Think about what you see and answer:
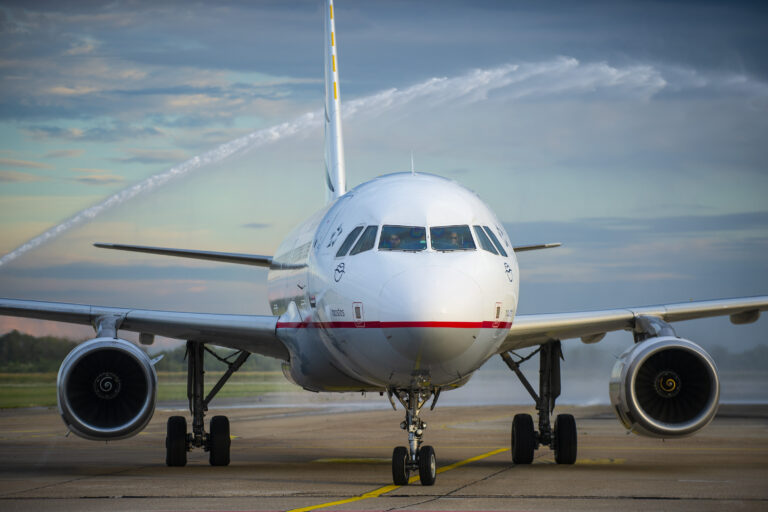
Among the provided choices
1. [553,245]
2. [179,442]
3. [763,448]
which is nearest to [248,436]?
[179,442]

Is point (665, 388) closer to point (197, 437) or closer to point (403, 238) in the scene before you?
point (403, 238)

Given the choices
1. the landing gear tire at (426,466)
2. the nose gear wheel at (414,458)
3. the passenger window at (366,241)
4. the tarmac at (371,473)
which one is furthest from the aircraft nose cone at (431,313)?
the tarmac at (371,473)

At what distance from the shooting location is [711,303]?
16203 mm

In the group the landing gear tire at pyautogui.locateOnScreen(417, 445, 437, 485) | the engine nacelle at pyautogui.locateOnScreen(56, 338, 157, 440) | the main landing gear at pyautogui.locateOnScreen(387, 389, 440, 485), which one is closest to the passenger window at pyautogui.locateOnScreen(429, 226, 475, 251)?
the main landing gear at pyautogui.locateOnScreen(387, 389, 440, 485)

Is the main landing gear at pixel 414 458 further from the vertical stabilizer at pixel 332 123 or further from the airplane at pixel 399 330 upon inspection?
the vertical stabilizer at pixel 332 123

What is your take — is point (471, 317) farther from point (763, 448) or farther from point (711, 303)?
point (763, 448)

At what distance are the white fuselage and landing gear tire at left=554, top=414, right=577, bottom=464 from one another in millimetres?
2844

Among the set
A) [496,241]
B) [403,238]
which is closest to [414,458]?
[403,238]

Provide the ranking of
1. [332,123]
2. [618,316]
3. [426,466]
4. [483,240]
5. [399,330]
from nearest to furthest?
[399,330], [426,466], [483,240], [618,316], [332,123]

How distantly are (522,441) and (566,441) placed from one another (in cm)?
68

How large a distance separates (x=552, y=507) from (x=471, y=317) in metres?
2.14

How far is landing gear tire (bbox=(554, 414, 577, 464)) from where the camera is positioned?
16.4 meters

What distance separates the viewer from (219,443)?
16.6 metres

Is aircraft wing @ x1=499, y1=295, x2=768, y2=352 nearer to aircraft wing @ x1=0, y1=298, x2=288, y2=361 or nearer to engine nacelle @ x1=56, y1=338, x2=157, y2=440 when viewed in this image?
aircraft wing @ x1=0, y1=298, x2=288, y2=361
